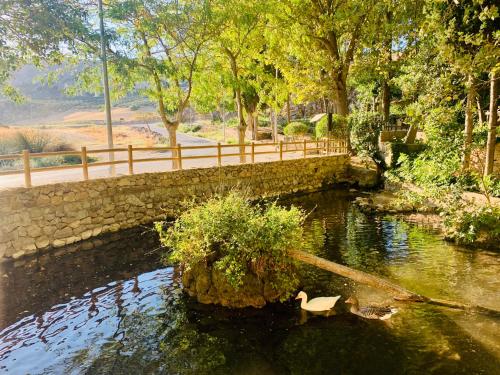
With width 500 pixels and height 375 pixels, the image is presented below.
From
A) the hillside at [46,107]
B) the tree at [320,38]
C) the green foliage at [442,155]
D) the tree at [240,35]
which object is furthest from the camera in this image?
the hillside at [46,107]

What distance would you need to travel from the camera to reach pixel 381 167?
1962 cm

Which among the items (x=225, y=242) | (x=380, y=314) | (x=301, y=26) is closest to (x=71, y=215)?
(x=225, y=242)

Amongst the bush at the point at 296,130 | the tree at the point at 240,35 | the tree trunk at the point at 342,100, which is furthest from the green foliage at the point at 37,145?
the bush at the point at 296,130

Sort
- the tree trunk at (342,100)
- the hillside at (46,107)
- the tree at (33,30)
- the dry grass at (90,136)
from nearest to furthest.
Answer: the tree at (33,30), the tree trunk at (342,100), the dry grass at (90,136), the hillside at (46,107)

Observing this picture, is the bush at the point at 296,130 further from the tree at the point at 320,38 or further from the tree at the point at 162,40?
the tree at the point at 162,40

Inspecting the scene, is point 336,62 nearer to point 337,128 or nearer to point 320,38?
point 320,38

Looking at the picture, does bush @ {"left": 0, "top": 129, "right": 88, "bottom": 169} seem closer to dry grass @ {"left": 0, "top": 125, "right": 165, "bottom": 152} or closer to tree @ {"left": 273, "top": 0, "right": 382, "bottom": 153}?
dry grass @ {"left": 0, "top": 125, "right": 165, "bottom": 152}

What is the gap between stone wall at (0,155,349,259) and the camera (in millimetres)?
9828

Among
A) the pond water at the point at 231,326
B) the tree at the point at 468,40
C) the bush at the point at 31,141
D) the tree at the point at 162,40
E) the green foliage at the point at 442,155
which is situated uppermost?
the tree at the point at 162,40

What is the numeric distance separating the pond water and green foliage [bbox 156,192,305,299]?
2.20 ft

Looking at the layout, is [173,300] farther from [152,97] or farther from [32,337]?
[152,97]

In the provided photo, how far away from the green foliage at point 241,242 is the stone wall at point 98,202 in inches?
29.8

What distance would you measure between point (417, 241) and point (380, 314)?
4.91 metres

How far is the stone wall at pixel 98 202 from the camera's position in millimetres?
9828
